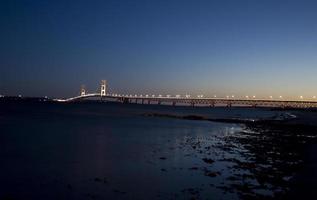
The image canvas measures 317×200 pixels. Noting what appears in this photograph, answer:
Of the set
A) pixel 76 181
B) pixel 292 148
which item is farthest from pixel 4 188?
pixel 292 148

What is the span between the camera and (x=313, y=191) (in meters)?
11.1

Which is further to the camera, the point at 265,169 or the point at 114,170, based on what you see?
the point at 114,170

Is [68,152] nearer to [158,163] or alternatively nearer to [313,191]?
[158,163]

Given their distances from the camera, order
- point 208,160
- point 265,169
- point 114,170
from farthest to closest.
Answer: point 208,160 → point 114,170 → point 265,169

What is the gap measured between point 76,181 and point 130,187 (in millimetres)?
2105

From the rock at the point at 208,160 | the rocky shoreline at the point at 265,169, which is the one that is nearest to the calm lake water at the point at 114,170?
the rock at the point at 208,160

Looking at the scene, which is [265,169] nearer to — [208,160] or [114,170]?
[208,160]

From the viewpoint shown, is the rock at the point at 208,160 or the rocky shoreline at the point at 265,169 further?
the rock at the point at 208,160

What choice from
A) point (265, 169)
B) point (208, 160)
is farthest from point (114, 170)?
point (265, 169)

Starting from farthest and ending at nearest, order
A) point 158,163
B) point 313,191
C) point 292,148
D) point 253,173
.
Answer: point 292,148 < point 158,163 < point 253,173 < point 313,191

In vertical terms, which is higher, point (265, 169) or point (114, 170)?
point (265, 169)

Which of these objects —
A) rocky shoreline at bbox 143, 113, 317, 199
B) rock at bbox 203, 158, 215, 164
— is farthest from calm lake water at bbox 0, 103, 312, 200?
rocky shoreline at bbox 143, 113, 317, 199

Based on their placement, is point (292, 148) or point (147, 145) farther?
point (147, 145)

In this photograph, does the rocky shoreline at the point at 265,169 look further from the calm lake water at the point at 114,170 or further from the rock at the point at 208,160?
the calm lake water at the point at 114,170
